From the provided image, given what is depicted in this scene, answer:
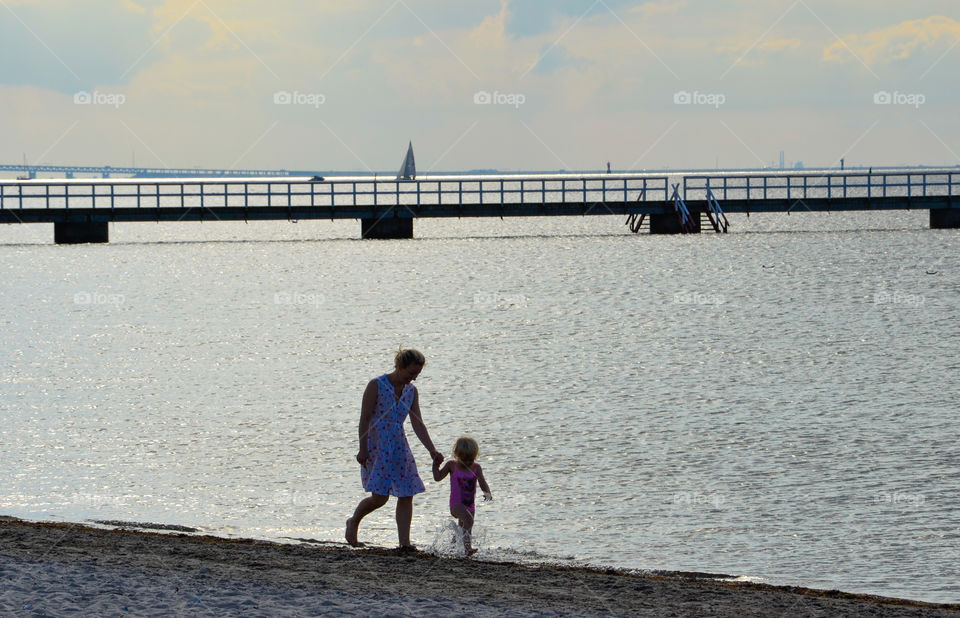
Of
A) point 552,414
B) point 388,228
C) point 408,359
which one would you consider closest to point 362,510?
point 408,359

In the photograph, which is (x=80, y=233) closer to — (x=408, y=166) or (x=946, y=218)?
(x=946, y=218)

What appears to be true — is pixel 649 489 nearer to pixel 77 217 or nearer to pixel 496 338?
pixel 496 338

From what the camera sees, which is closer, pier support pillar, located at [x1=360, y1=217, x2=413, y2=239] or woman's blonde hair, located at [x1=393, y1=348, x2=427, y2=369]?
woman's blonde hair, located at [x1=393, y1=348, x2=427, y2=369]

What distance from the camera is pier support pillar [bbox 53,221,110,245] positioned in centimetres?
6147

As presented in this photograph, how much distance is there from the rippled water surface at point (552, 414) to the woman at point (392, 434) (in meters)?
1.73

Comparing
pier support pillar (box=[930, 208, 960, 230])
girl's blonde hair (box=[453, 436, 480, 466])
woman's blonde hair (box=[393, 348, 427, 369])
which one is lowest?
girl's blonde hair (box=[453, 436, 480, 466])

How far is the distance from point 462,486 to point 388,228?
184ft

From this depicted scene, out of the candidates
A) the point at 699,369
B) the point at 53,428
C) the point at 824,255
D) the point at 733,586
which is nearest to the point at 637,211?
the point at 824,255

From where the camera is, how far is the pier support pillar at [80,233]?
6147 centimetres

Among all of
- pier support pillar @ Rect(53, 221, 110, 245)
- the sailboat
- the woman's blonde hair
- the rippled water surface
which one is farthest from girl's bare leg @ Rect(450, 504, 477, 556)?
the sailboat

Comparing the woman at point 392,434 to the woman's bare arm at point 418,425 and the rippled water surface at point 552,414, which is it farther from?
the rippled water surface at point 552,414

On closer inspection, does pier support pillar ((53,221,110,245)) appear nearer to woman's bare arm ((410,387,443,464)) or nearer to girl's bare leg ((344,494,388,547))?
girl's bare leg ((344,494,388,547))

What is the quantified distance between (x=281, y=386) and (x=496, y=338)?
928 centimetres

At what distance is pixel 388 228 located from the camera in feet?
214
